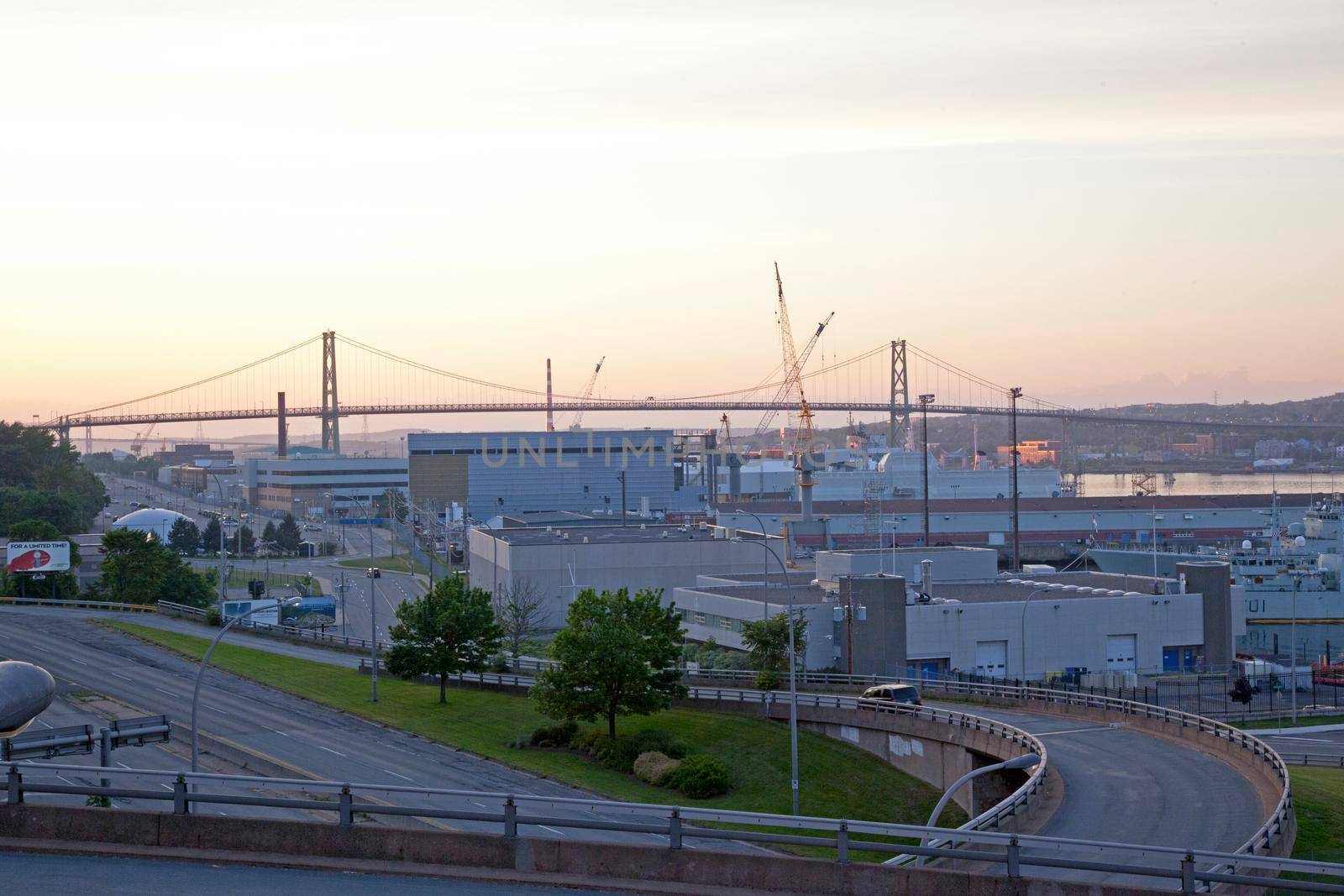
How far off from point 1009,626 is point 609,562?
83.9 ft

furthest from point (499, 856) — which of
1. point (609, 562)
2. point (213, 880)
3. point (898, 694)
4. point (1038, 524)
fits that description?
point (1038, 524)

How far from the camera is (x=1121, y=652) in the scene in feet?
174

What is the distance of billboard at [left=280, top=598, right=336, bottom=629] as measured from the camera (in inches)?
2694

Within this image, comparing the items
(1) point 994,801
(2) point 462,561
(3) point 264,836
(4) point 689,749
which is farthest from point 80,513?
(3) point 264,836

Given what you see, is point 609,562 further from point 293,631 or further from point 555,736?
point 555,736

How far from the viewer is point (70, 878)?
11836mm

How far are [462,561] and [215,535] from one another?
1111 inches

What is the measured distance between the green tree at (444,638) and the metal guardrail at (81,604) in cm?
2638

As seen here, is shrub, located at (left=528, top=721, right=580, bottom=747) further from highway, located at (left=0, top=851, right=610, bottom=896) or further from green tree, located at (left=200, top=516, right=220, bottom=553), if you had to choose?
green tree, located at (left=200, top=516, right=220, bottom=553)

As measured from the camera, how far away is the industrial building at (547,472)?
13125cm

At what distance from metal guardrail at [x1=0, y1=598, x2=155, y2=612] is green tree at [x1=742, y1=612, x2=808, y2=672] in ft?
117

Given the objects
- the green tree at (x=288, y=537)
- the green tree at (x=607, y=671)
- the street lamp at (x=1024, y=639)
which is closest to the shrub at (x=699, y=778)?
the green tree at (x=607, y=671)

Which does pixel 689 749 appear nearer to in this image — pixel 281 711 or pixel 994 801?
pixel 994 801

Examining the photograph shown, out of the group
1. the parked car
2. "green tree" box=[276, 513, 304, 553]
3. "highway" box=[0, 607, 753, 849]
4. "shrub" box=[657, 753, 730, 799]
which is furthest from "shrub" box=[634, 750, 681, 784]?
"green tree" box=[276, 513, 304, 553]
